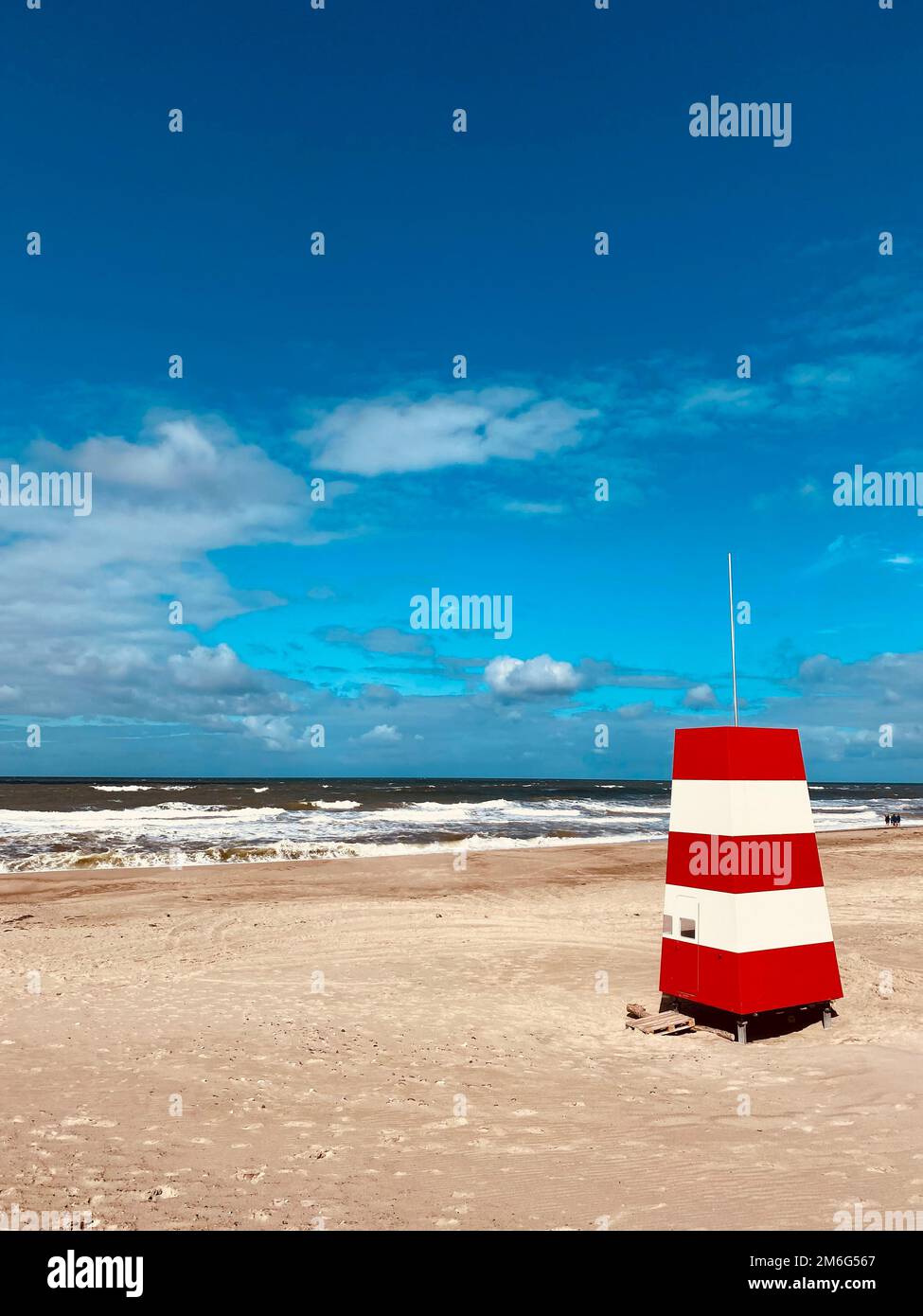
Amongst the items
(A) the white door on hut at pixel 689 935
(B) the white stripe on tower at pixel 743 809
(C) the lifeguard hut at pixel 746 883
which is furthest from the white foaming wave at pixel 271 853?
(B) the white stripe on tower at pixel 743 809

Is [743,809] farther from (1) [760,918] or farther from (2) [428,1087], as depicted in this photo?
(2) [428,1087]

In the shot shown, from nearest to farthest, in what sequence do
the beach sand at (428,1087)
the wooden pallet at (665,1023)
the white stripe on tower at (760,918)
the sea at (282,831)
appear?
the beach sand at (428,1087), the white stripe on tower at (760,918), the wooden pallet at (665,1023), the sea at (282,831)

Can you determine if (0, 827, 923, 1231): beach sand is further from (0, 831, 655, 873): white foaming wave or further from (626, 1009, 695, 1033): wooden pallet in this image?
(0, 831, 655, 873): white foaming wave

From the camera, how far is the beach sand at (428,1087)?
4.88 m

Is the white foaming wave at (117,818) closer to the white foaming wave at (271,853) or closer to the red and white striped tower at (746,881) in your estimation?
the white foaming wave at (271,853)

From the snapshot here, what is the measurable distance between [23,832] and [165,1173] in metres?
33.1

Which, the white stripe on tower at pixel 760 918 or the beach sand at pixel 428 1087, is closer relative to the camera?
the beach sand at pixel 428 1087

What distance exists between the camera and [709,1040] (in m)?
8.17

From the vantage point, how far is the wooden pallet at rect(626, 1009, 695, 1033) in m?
8.38

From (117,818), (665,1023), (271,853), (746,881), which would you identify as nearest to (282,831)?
(271,853)

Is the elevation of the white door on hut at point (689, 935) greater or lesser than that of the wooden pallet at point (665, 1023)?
greater

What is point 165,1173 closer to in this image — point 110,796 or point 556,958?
point 556,958

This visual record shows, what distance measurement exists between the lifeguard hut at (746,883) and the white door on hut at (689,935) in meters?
0.01

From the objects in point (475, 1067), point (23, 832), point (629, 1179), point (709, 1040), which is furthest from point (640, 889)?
point (23, 832)
